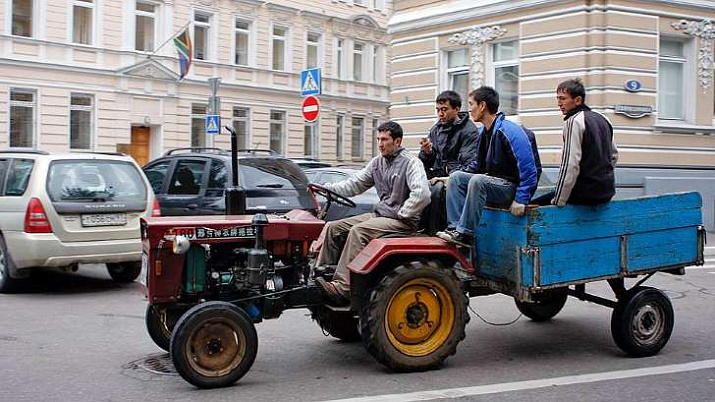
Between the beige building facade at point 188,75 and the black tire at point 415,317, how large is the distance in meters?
24.9

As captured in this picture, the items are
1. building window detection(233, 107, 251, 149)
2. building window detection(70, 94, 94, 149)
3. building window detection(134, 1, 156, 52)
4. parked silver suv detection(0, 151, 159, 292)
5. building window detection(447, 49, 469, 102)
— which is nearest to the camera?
parked silver suv detection(0, 151, 159, 292)

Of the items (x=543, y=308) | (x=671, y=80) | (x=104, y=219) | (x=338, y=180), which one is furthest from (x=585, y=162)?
(x=671, y=80)

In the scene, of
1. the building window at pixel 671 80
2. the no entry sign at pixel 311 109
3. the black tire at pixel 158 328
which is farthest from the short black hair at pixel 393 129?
the building window at pixel 671 80

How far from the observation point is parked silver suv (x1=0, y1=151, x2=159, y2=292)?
9.80m

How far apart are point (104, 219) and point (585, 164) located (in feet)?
19.5

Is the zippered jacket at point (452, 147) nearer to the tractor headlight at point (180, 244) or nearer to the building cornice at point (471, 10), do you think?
the tractor headlight at point (180, 244)

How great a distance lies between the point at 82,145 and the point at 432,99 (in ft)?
49.2

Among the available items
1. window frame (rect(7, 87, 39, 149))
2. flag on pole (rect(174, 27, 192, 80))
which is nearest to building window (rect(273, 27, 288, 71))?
flag on pole (rect(174, 27, 192, 80))

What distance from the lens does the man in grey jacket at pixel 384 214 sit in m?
6.56

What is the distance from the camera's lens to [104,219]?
1011cm

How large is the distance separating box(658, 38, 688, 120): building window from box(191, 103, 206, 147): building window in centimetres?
2061

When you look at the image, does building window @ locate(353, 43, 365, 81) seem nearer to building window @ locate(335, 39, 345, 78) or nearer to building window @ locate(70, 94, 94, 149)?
building window @ locate(335, 39, 345, 78)

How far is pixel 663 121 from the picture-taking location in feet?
63.4

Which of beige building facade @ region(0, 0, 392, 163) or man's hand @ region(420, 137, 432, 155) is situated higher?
beige building facade @ region(0, 0, 392, 163)
